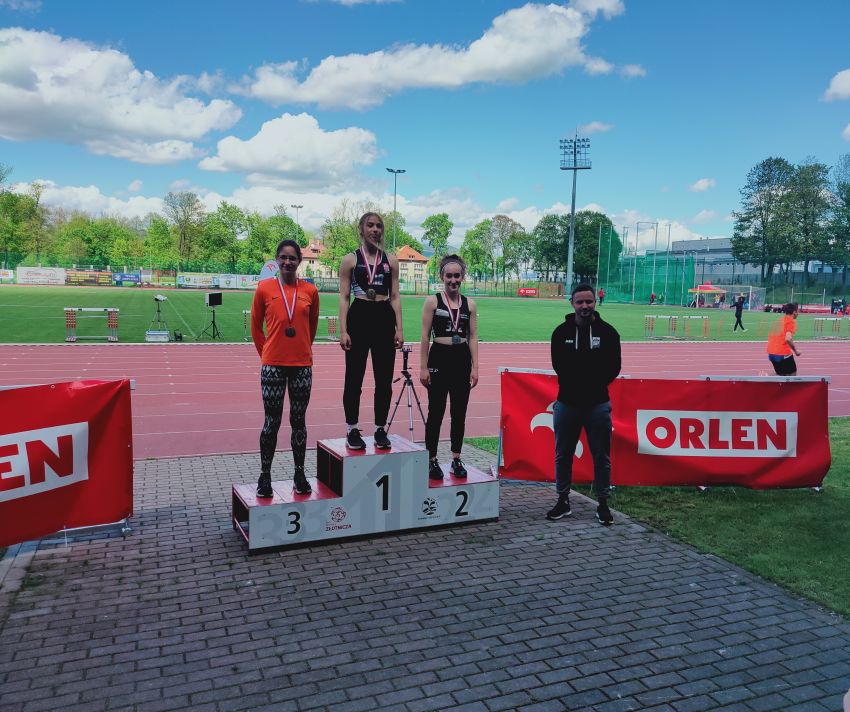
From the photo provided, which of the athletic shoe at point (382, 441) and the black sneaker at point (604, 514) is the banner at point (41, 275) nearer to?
the athletic shoe at point (382, 441)

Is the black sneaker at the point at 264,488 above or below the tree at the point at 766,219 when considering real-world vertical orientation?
below

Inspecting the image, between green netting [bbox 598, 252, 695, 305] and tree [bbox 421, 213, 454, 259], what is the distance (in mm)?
55302

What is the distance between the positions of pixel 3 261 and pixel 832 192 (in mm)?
95094

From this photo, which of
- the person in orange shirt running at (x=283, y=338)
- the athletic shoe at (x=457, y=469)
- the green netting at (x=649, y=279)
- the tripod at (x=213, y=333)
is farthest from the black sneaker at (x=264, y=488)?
the green netting at (x=649, y=279)

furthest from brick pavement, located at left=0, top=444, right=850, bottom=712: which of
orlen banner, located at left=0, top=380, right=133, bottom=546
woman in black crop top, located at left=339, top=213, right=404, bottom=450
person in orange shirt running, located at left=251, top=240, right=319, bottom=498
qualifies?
woman in black crop top, located at left=339, top=213, right=404, bottom=450

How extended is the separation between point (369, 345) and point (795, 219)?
91.2 metres

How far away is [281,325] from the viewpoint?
17.0 feet

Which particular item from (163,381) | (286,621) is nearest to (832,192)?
(163,381)

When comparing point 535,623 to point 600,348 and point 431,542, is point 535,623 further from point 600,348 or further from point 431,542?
point 600,348

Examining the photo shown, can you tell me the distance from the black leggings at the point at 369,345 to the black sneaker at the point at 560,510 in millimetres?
1869

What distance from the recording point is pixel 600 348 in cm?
584

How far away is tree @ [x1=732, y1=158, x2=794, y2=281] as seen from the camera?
8306cm

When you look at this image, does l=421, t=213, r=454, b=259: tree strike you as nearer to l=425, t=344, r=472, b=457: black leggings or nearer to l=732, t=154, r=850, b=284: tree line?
l=732, t=154, r=850, b=284: tree line

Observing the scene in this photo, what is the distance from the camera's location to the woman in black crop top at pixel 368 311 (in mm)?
5469
